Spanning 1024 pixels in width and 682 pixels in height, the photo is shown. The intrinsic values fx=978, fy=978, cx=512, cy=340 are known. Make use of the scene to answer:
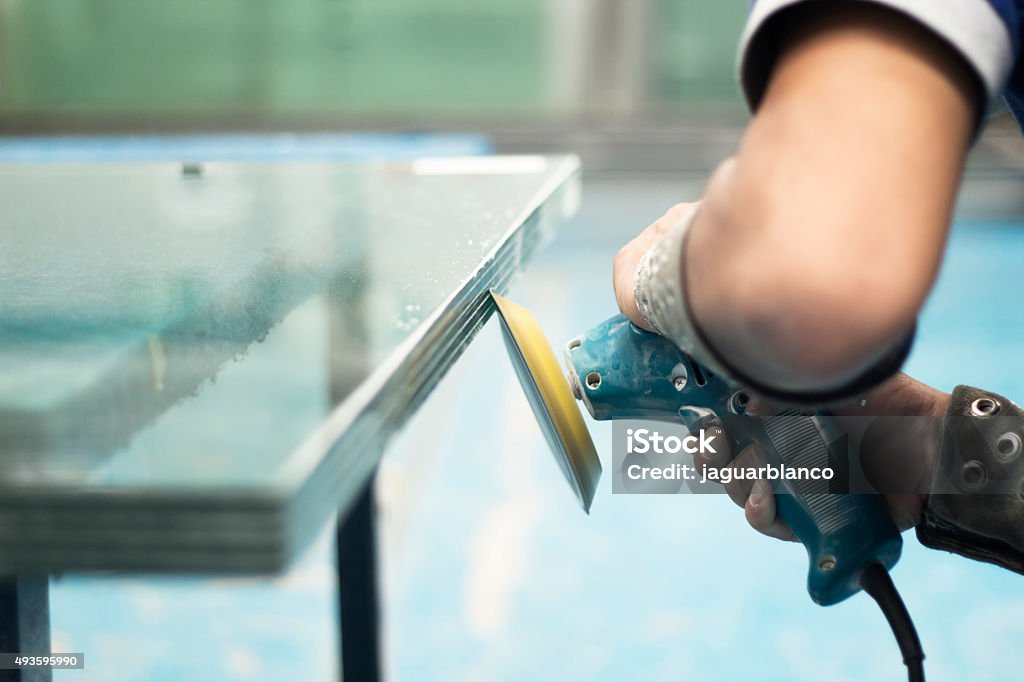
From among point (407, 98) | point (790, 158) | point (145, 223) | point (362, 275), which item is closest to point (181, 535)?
point (790, 158)

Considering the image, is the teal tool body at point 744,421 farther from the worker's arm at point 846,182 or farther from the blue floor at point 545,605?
the blue floor at point 545,605

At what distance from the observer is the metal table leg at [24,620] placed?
2.21 ft

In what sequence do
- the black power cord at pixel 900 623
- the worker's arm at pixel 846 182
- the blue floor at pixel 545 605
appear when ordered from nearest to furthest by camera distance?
the worker's arm at pixel 846 182
the black power cord at pixel 900 623
the blue floor at pixel 545 605

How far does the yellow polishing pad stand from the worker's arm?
300mm

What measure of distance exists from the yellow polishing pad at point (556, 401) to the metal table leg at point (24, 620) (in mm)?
361

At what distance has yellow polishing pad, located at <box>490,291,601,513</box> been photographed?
27.0 inches

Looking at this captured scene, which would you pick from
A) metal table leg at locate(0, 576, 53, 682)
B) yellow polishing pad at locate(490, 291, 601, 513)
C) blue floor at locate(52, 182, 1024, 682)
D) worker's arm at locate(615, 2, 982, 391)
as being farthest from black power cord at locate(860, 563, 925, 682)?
blue floor at locate(52, 182, 1024, 682)

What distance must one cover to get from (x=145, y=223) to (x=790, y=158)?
69 cm

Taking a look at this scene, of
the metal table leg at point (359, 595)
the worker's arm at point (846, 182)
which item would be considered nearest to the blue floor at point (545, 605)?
the metal table leg at point (359, 595)

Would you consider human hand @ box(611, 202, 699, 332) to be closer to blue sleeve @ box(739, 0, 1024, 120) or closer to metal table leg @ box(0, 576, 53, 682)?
blue sleeve @ box(739, 0, 1024, 120)

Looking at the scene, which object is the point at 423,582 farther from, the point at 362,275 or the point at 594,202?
the point at 594,202

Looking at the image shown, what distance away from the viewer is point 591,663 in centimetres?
156

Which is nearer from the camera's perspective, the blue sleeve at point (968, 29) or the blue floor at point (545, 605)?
the blue sleeve at point (968, 29)

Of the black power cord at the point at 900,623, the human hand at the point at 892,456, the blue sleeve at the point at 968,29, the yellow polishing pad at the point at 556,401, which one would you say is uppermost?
the blue sleeve at the point at 968,29
